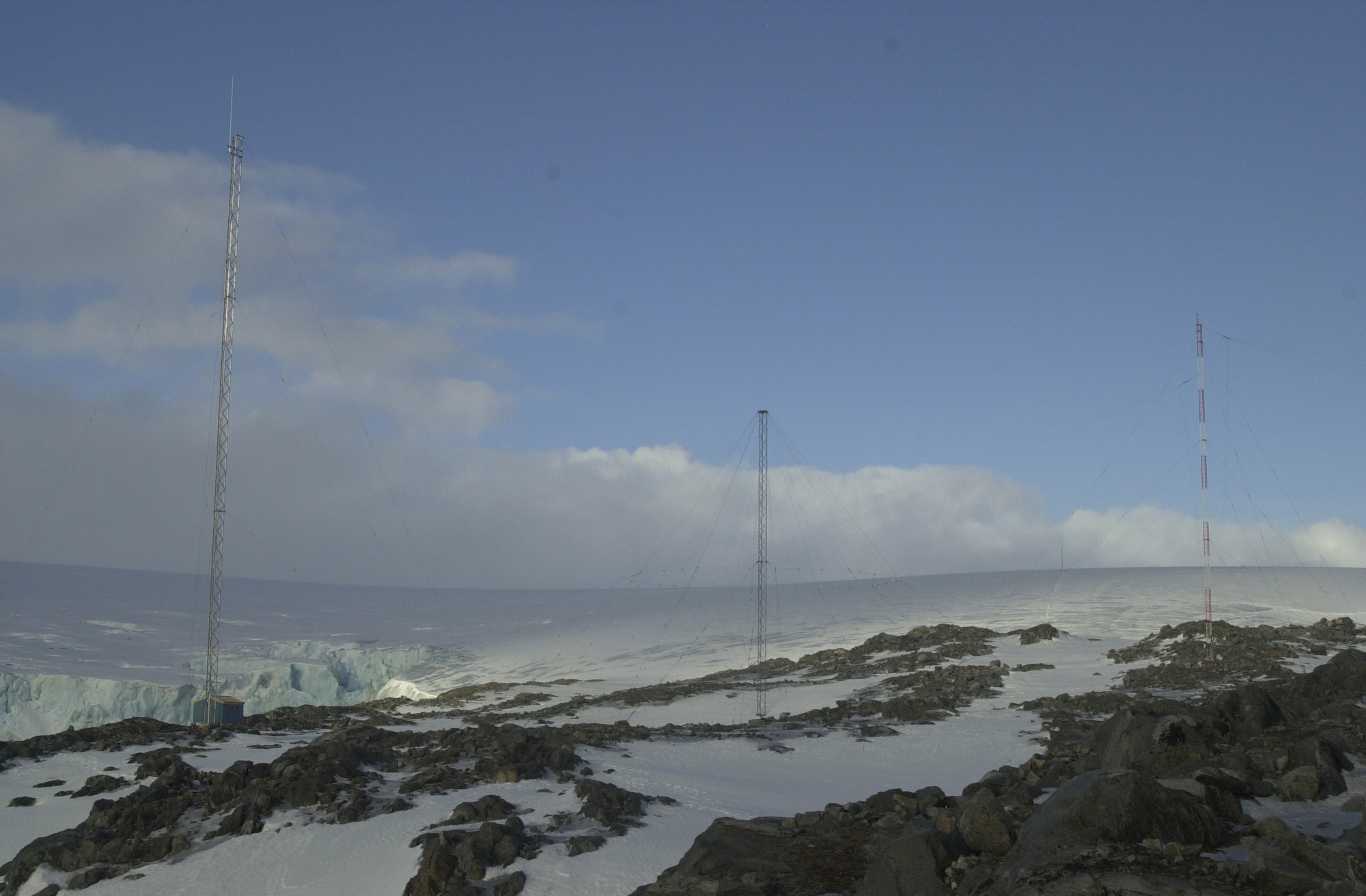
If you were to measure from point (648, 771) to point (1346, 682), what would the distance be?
16.0 metres

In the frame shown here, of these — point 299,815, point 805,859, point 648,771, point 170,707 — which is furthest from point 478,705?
point 805,859

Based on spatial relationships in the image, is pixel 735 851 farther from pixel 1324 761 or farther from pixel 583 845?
pixel 1324 761

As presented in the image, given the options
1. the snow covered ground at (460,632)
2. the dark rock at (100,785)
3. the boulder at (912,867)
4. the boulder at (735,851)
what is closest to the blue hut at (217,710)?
the snow covered ground at (460,632)

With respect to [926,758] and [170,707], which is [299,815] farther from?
[170,707]

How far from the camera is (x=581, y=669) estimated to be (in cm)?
5634

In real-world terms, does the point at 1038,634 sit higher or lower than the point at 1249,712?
lower

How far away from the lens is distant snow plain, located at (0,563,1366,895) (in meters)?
14.5

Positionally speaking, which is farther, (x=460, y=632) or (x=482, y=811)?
(x=460, y=632)

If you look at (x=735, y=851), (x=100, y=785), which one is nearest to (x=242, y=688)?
(x=100, y=785)

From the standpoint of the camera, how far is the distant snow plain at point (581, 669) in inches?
572

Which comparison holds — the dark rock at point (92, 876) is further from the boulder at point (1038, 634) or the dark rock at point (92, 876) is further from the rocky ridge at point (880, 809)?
the boulder at point (1038, 634)

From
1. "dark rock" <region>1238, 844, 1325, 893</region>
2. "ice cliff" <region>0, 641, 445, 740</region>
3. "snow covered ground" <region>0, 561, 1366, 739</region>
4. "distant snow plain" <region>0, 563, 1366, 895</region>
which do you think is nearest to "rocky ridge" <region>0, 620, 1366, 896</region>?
"dark rock" <region>1238, 844, 1325, 893</region>

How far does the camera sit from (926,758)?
77.3 feet

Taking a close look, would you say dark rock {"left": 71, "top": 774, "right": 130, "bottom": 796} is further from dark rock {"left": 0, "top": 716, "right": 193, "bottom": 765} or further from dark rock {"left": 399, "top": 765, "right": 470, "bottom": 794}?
dark rock {"left": 399, "top": 765, "right": 470, "bottom": 794}
